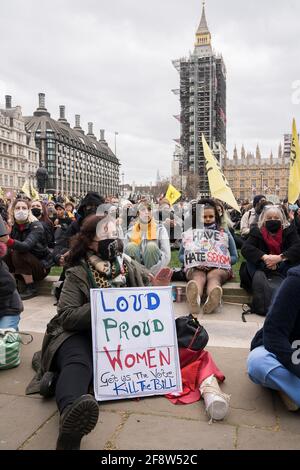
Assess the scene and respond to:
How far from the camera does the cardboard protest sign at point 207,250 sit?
6391 millimetres

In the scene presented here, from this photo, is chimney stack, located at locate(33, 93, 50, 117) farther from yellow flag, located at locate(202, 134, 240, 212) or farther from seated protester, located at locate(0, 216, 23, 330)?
seated protester, located at locate(0, 216, 23, 330)

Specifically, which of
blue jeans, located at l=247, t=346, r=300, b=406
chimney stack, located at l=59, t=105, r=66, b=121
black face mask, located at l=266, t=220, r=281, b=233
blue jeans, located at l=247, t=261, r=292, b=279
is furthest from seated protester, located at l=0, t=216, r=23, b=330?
chimney stack, located at l=59, t=105, r=66, b=121

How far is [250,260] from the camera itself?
5.96 metres

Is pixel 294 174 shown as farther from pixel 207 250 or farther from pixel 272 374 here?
pixel 272 374

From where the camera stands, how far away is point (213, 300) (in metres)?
5.78

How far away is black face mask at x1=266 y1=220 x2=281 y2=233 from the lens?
5.93 metres

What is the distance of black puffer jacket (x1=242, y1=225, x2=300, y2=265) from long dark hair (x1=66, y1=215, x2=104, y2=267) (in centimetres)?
302

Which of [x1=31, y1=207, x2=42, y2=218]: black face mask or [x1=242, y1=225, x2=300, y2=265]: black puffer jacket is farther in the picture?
[x1=31, y1=207, x2=42, y2=218]: black face mask

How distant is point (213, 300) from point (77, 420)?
362 cm

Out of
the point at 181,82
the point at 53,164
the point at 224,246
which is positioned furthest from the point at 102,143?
the point at 224,246

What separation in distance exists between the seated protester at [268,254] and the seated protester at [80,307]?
2504 mm

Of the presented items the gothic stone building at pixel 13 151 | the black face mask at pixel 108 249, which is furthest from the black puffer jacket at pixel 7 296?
the gothic stone building at pixel 13 151

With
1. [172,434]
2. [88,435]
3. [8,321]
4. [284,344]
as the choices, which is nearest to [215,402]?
Answer: [172,434]
